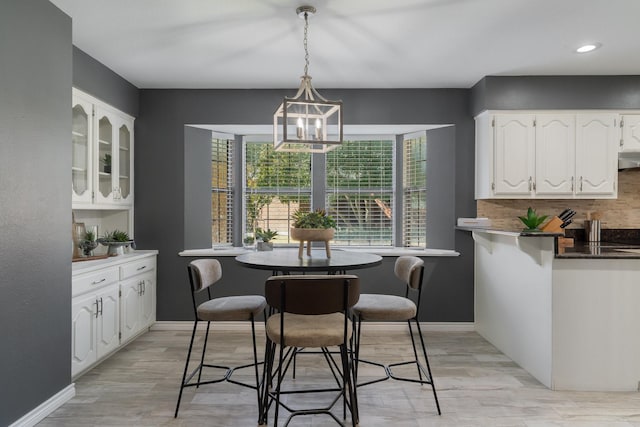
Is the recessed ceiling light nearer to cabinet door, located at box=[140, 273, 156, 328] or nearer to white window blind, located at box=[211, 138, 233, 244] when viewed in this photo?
white window blind, located at box=[211, 138, 233, 244]

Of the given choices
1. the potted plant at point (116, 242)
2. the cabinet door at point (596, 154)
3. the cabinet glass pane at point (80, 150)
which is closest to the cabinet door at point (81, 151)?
the cabinet glass pane at point (80, 150)

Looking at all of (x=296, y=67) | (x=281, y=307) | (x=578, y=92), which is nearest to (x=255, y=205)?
(x=296, y=67)

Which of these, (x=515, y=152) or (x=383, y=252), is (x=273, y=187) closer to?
(x=383, y=252)

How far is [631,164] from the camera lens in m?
4.07

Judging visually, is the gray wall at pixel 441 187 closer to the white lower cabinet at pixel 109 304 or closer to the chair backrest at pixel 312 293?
the chair backrest at pixel 312 293

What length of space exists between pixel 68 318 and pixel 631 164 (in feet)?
16.2

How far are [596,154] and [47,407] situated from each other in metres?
4.92

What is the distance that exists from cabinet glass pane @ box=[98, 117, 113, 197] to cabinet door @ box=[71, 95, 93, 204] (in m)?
0.21

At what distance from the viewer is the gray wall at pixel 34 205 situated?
2.30 metres

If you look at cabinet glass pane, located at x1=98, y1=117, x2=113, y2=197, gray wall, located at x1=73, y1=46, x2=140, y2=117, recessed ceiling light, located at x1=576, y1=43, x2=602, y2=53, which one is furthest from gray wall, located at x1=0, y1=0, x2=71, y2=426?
recessed ceiling light, located at x1=576, y1=43, x2=602, y2=53

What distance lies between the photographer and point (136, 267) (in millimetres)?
4070

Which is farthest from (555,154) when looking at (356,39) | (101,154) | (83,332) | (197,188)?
(83,332)

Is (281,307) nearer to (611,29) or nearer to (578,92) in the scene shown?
(611,29)

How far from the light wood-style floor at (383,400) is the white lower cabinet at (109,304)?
193 mm
